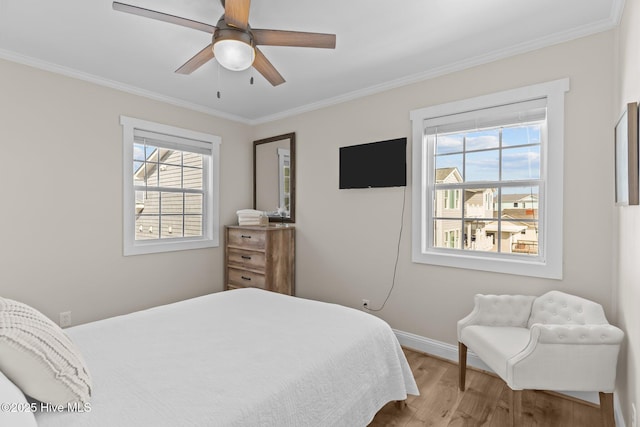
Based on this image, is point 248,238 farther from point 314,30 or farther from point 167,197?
point 314,30

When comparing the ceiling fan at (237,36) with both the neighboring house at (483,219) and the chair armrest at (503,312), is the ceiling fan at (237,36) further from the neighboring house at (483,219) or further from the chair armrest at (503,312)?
the chair armrest at (503,312)

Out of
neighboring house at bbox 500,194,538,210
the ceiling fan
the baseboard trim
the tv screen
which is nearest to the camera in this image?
the ceiling fan

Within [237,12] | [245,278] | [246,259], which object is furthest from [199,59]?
[245,278]

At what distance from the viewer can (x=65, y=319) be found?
291cm

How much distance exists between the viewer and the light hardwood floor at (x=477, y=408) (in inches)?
79.2

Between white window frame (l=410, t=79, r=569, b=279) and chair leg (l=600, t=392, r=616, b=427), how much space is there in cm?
79

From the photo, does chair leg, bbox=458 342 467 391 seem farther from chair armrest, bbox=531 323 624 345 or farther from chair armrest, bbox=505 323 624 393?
chair armrest, bbox=531 323 624 345

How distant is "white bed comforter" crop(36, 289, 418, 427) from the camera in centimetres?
116

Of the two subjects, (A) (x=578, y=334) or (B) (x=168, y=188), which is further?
(B) (x=168, y=188)

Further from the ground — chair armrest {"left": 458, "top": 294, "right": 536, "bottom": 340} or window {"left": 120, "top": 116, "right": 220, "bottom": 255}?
window {"left": 120, "top": 116, "right": 220, "bottom": 255}

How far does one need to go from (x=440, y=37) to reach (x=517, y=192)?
4.36 ft

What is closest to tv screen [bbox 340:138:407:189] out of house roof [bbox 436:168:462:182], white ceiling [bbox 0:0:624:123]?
house roof [bbox 436:168:462:182]

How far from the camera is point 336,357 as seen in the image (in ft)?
5.25

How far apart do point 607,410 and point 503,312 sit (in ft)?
2.35
